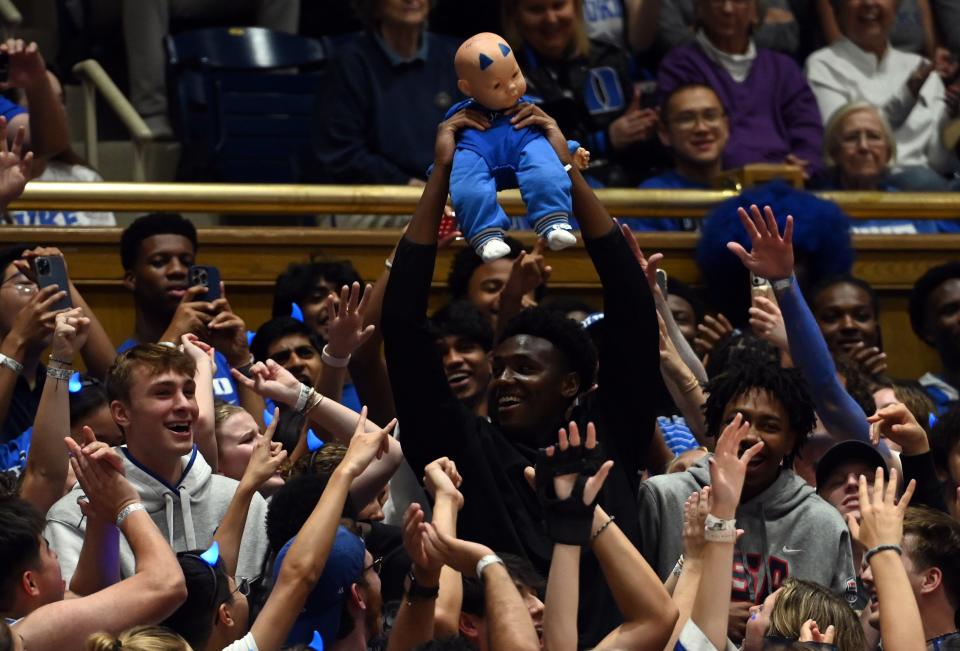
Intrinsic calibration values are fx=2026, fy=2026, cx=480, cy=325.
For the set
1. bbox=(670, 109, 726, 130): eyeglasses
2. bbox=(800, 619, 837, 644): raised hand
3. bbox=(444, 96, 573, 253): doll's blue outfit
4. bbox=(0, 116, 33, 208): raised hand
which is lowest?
bbox=(800, 619, 837, 644): raised hand

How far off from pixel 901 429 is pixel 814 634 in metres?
1.18

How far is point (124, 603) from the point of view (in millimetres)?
4387

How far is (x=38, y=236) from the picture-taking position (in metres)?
7.35

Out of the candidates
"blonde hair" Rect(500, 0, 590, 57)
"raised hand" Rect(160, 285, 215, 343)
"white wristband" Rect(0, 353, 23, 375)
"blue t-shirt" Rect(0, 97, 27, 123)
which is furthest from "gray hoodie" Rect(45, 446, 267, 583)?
"blonde hair" Rect(500, 0, 590, 57)

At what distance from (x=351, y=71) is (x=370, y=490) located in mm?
2862

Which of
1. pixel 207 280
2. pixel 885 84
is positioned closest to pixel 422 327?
pixel 207 280

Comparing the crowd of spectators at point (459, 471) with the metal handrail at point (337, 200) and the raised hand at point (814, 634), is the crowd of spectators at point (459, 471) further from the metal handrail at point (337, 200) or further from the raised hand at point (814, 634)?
the metal handrail at point (337, 200)

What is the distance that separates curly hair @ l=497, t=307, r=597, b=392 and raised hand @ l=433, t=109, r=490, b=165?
1.85 ft

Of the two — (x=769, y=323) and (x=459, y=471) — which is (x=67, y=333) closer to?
(x=459, y=471)

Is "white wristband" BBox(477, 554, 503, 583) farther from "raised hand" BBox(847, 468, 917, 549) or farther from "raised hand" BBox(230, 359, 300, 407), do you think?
"raised hand" BBox(230, 359, 300, 407)

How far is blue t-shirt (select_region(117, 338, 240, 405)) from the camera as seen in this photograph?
651 cm

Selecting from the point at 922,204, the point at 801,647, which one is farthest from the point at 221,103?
the point at 801,647

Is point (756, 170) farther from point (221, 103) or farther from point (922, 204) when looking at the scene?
point (221, 103)

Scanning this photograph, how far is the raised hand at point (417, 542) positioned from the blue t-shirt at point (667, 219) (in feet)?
11.9
